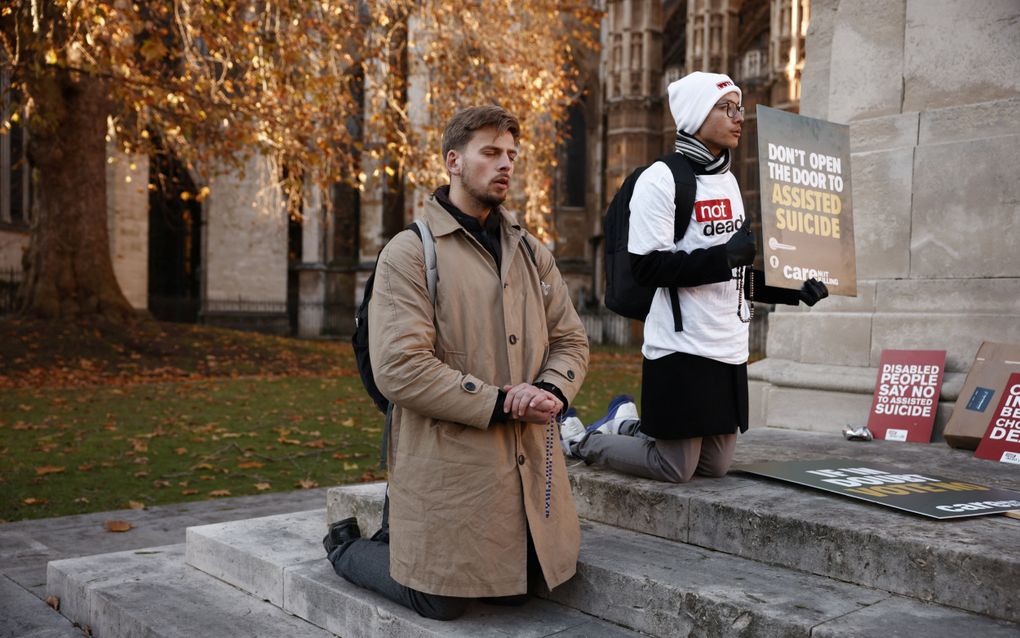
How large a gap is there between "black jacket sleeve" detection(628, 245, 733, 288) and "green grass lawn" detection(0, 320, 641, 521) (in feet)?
13.3

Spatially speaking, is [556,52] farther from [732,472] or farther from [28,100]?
[732,472]

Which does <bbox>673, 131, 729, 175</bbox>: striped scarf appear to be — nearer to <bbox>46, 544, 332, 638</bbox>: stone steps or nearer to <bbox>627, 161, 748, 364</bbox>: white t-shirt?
<bbox>627, 161, 748, 364</bbox>: white t-shirt

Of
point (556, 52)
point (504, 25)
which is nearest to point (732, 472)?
point (504, 25)

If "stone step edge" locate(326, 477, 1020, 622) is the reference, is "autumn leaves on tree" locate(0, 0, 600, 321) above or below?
above

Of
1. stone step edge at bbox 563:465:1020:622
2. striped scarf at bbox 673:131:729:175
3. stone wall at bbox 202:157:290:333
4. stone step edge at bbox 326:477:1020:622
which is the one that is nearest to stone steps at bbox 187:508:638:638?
stone step edge at bbox 326:477:1020:622

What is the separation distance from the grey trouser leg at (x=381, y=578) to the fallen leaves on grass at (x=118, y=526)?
2.34m

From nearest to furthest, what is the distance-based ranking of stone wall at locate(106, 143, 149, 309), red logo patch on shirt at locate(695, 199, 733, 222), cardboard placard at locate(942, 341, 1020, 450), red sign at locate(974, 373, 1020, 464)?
red logo patch on shirt at locate(695, 199, 733, 222), red sign at locate(974, 373, 1020, 464), cardboard placard at locate(942, 341, 1020, 450), stone wall at locate(106, 143, 149, 309)

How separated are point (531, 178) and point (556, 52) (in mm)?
2867

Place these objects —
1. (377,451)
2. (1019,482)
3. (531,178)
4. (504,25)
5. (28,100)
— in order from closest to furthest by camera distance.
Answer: (1019,482) → (377,451) → (28,100) → (504,25) → (531,178)

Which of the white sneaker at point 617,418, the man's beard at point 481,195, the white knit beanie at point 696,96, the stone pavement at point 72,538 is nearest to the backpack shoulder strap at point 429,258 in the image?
the man's beard at point 481,195

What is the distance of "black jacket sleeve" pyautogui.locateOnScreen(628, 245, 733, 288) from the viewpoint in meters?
3.83

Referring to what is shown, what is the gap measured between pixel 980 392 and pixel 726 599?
3.04 m

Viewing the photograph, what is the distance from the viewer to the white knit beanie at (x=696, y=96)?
13.1 feet

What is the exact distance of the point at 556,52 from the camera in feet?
64.7
